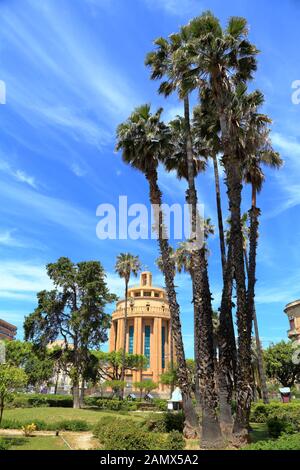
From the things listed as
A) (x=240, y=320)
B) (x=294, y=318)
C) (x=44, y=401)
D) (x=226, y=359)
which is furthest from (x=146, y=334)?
(x=240, y=320)

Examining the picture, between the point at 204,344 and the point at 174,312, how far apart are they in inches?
135

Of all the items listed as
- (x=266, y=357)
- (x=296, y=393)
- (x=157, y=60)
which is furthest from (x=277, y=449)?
(x=296, y=393)

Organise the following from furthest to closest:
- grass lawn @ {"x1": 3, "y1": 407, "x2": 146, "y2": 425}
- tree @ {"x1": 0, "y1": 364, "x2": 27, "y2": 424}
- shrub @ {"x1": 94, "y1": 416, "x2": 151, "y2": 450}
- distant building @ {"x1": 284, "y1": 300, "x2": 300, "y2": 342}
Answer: distant building @ {"x1": 284, "y1": 300, "x2": 300, "y2": 342}
grass lawn @ {"x1": 3, "y1": 407, "x2": 146, "y2": 425}
tree @ {"x1": 0, "y1": 364, "x2": 27, "y2": 424}
shrub @ {"x1": 94, "y1": 416, "x2": 151, "y2": 450}

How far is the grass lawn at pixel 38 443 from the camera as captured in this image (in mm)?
13797

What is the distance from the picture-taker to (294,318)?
6112 cm

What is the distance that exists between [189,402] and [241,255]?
23.1 feet

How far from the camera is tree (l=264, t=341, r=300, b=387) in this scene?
4784 cm

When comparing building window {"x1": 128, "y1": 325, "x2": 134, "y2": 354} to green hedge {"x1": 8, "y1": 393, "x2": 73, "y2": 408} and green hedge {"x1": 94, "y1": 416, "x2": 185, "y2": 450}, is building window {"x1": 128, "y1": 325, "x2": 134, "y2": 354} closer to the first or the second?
green hedge {"x1": 8, "y1": 393, "x2": 73, "y2": 408}

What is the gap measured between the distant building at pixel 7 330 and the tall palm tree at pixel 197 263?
123148 millimetres

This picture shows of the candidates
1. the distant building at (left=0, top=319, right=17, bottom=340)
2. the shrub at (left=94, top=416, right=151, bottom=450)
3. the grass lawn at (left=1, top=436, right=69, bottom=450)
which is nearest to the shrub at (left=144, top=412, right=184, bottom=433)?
the shrub at (left=94, top=416, right=151, bottom=450)

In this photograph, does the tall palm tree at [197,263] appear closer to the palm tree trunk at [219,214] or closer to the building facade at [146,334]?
the palm tree trunk at [219,214]

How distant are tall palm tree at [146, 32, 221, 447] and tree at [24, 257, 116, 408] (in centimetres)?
2295

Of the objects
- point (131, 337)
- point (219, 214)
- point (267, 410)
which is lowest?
point (267, 410)

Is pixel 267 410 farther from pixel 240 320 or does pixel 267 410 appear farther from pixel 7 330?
pixel 7 330
